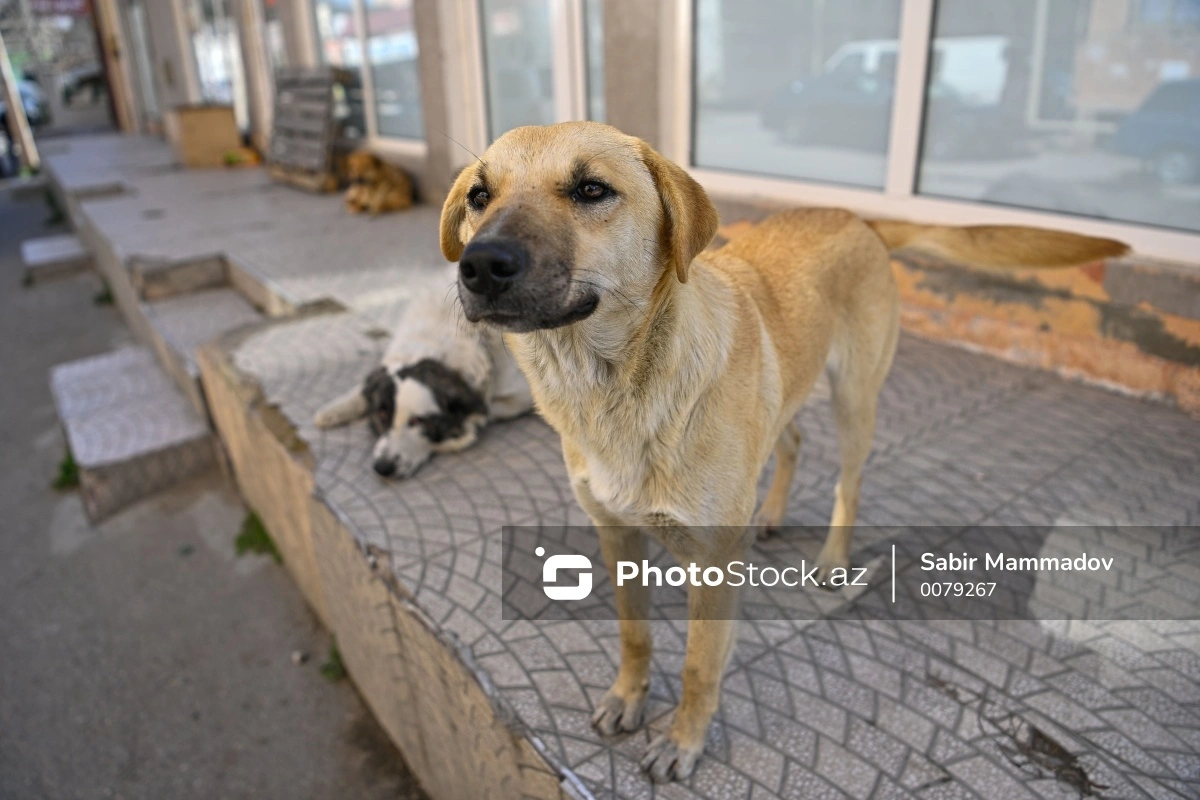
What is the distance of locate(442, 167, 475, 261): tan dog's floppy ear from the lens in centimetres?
182

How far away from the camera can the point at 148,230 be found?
8156 millimetres

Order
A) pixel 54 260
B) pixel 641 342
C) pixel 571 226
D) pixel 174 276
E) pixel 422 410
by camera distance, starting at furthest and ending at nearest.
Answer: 1. pixel 54 260
2. pixel 174 276
3. pixel 422 410
4. pixel 641 342
5. pixel 571 226

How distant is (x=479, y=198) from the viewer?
5.75ft

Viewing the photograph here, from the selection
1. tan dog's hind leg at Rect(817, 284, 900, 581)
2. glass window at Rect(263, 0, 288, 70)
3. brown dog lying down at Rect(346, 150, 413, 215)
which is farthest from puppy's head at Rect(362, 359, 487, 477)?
glass window at Rect(263, 0, 288, 70)

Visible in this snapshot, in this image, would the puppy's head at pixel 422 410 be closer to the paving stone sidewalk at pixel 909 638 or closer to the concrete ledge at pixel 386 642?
the paving stone sidewalk at pixel 909 638

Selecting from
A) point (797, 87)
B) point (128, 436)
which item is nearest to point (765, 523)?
point (797, 87)

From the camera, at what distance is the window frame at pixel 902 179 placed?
12.5 feet

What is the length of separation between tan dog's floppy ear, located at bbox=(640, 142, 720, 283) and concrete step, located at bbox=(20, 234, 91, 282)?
1061 cm

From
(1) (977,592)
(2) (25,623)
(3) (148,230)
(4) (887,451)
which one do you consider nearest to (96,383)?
(2) (25,623)

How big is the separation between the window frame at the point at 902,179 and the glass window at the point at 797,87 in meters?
0.10

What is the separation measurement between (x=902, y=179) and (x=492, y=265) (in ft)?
12.8

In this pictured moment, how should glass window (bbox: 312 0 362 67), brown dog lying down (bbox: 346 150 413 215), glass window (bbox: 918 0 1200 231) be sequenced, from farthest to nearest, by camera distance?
glass window (bbox: 312 0 362 67)
brown dog lying down (bbox: 346 150 413 215)
glass window (bbox: 918 0 1200 231)

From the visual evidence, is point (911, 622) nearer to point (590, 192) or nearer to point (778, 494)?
point (778, 494)

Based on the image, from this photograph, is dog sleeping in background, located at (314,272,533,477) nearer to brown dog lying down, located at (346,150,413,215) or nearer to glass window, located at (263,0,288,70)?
brown dog lying down, located at (346,150,413,215)
